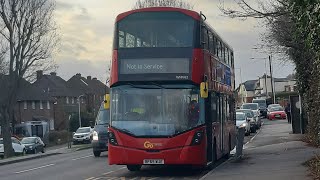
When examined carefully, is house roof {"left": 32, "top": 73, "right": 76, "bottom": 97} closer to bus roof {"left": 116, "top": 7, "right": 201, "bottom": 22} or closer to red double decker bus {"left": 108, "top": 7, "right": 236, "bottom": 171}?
bus roof {"left": 116, "top": 7, "right": 201, "bottom": 22}

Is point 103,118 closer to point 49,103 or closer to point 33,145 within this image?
point 33,145

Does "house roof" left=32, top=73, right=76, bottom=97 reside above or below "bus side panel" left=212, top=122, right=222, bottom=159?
above

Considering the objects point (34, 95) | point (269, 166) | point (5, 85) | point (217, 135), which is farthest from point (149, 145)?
point (34, 95)

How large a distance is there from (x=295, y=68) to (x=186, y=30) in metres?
10.5

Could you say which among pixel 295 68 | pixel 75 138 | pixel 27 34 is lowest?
pixel 75 138

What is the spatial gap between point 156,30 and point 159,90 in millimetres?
1734

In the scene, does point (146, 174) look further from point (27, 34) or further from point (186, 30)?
point (27, 34)

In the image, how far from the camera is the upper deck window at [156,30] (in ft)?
55.9

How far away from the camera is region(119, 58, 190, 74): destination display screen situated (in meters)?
16.9

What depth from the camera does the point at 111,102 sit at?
17.1 m

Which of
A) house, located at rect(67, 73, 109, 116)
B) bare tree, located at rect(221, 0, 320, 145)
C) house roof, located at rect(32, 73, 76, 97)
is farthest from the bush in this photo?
bare tree, located at rect(221, 0, 320, 145)

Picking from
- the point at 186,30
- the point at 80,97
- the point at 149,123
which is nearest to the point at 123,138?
the point at 149,123

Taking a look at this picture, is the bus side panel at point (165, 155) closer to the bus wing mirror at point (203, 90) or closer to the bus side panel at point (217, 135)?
A: the bus wing mirror at point (203, 90)

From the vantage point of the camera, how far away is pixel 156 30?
1717 centimetres
